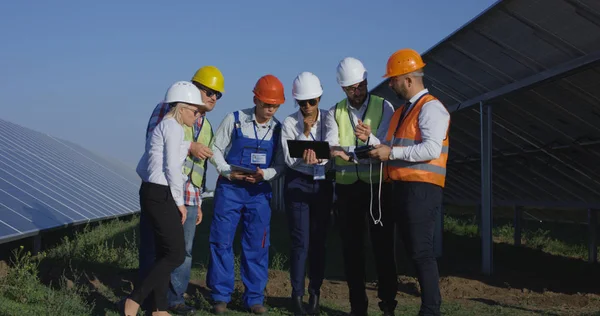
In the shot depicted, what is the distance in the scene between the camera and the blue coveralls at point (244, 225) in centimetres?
641

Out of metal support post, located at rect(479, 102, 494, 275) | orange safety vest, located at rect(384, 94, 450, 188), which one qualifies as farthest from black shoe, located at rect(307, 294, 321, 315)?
metal support post, located at rect(479, 102, 494, 275)

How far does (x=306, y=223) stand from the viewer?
625 centimetres

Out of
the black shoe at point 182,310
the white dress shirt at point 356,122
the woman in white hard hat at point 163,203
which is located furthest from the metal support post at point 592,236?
the woman in white hard hat at point 163,203

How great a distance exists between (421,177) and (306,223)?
4.22ft

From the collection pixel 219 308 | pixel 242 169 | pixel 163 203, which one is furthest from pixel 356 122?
pixel 219 308

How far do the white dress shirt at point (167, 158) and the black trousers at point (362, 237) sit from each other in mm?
1370

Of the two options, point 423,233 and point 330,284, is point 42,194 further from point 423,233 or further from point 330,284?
point 423,233

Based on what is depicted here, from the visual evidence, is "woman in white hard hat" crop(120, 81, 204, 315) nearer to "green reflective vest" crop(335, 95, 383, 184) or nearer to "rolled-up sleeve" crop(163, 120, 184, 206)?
"rolled-up sleeve" crop(163, 120, 184, 206)

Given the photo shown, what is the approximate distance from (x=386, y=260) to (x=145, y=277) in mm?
1895

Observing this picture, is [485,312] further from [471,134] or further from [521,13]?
[471,134]

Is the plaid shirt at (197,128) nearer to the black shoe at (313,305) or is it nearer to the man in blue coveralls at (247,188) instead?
the man in blue coveralls at (247,188)

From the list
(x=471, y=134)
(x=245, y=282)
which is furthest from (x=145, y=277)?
(x=471, y=134)

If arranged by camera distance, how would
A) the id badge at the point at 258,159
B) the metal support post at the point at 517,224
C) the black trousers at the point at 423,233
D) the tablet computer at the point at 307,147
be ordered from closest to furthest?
the black trousers at the point at 423,233 < the tablet computer at the point at 307,147 < the id badge at the point at 258,159 < the metal support post at the point at 517,224

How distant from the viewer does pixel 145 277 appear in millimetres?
5297
